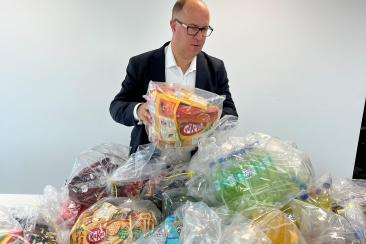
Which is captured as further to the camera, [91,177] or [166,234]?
[91,177]

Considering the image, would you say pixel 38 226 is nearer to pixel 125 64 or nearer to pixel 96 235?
pixel 96 235

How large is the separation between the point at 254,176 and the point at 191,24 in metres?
0.82

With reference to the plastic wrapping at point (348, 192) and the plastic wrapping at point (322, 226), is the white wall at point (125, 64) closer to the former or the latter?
the plastic wrapping at point (348, 192)

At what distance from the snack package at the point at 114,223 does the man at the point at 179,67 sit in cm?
63

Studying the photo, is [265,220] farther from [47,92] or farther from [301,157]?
[47,92]

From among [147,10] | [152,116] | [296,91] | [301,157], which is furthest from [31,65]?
[301,157]

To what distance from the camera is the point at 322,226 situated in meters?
0.76

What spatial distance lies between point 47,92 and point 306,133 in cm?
201

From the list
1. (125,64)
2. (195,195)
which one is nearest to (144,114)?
(195,195)

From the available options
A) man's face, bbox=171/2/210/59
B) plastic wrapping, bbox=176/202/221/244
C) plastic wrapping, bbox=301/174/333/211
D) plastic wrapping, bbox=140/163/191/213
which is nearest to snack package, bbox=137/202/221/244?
plastic wrapping, bbox=176/202/221/244

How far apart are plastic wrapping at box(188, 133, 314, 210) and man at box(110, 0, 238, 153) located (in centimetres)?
58

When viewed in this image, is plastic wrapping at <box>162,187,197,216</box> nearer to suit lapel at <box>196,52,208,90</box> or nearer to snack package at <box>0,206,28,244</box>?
snack package at <box>0,206,28,244</box>

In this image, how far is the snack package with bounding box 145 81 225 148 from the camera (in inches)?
35.7

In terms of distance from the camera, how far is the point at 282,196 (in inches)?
30.5
